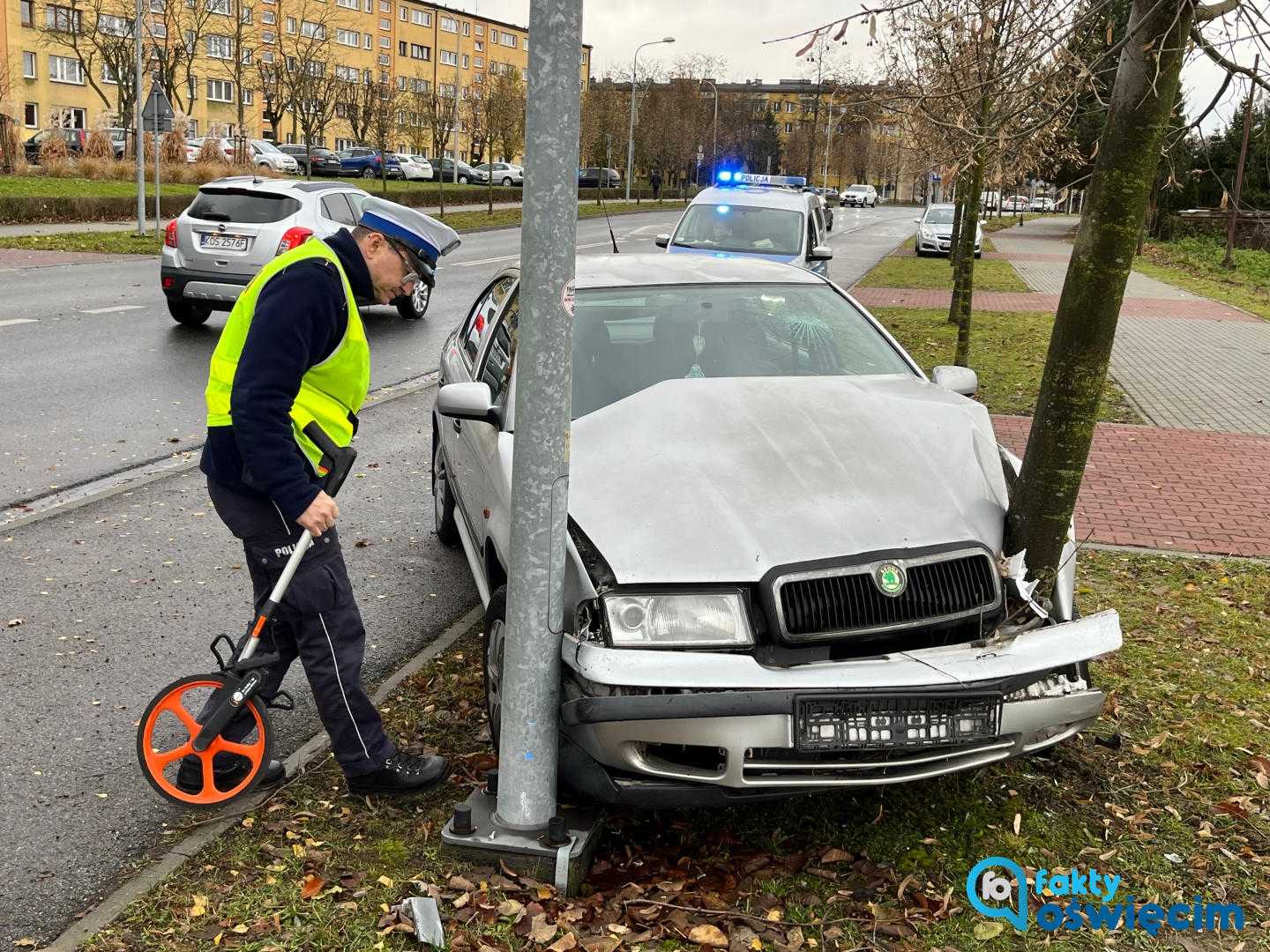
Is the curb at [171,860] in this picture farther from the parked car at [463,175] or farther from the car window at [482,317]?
the parked car at [463,175]

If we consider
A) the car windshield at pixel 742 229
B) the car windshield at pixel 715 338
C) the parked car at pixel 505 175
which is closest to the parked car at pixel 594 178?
the parked car at pixel 505 175

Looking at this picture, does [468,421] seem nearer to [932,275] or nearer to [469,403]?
[469,403]

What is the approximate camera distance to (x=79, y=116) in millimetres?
75188

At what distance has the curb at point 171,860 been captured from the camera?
3.26 m

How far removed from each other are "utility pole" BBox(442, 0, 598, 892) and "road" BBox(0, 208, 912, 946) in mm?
1122

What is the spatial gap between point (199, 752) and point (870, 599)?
2.09 m

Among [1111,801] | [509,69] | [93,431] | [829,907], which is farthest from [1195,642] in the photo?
[509,69]

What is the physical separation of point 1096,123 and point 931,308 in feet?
96.7

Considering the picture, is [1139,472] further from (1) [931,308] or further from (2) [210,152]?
(2) [210,152]

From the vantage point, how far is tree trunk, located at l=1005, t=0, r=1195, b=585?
4.37 meters

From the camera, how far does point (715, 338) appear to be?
5.17 meters

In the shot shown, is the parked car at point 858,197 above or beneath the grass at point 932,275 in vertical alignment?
above

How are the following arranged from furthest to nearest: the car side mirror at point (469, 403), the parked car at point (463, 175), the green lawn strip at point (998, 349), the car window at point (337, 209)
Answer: the parked car at point (463, 175) < the car window at point (337, 209) < the green lawn strip at point (998, 349) < the car side mirror at point (469, 403)

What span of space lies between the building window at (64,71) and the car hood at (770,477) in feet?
252
